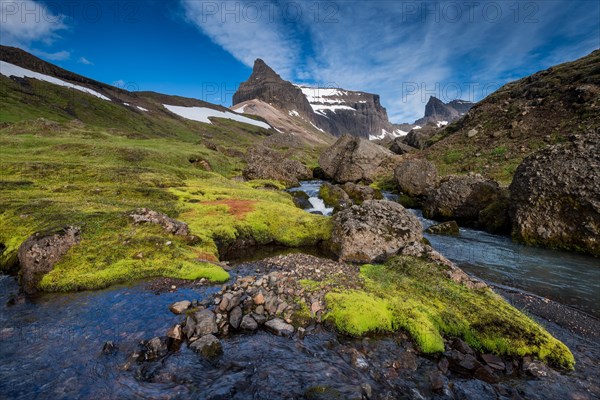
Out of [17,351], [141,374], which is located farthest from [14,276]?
[141,374]

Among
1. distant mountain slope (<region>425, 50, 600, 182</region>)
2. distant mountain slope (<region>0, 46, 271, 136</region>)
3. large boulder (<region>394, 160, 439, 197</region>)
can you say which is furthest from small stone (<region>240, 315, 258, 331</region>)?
distant mountain slope (<region>0, 46, 271, 136</region>)

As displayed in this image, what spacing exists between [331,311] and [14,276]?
46.9ft

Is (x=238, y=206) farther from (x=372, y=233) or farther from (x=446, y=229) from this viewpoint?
(x=446, y=229)

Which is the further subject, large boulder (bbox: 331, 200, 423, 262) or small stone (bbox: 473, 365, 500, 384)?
large boulder (bbox: 331, 200, 423, 262)

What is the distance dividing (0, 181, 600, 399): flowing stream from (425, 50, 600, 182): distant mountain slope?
3786 centimetres

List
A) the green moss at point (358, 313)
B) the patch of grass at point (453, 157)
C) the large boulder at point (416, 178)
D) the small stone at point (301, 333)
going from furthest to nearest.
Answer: the patch of grass at point (453, 157) < the large boulder at point (416, 178) < the green moss at point (358, 313) < the small stone at point (301, 333)

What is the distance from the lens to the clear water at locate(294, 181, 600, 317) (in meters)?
13.9

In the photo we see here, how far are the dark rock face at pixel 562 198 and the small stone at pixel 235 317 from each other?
22041mm

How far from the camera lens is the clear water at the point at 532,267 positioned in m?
13.9

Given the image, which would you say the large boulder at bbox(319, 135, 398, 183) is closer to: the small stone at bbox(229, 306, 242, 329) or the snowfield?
the small stone at bbox(229, 306, 242, 329)

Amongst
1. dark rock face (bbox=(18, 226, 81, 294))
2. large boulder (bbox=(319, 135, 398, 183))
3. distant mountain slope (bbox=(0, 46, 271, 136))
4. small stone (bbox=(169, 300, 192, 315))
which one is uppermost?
distant mountain slope (bbox=(0, 46, 271, 136))

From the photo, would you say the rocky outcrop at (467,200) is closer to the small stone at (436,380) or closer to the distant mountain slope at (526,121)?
the distant mountain slope at (526,121)

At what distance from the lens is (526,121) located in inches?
1933

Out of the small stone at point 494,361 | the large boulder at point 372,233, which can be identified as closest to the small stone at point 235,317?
the small stone at point 494,361
